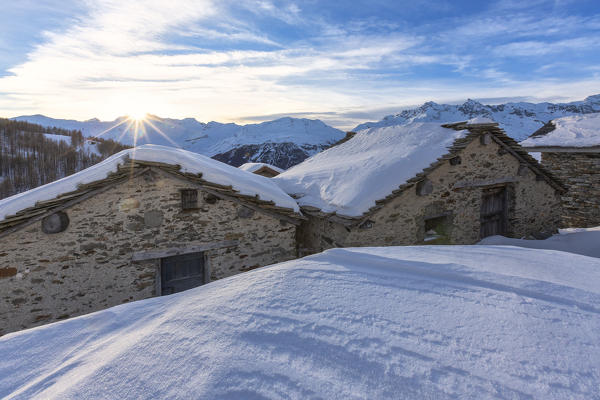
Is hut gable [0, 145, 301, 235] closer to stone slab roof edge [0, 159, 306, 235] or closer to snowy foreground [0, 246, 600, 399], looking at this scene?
stone slab roof edge [0, 159, 306, 235]

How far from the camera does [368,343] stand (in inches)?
66.5

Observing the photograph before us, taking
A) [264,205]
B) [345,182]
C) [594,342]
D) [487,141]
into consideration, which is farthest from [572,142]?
[594,342]

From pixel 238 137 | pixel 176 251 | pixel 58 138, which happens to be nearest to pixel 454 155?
pixel 176 251

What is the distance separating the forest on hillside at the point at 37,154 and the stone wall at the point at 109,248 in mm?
17291

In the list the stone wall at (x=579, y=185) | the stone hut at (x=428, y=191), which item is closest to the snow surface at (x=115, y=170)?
the stone hut at (x=428, y=191)

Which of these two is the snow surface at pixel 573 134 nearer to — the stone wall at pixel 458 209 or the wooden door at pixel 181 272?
the stone wall at pixel 458 209

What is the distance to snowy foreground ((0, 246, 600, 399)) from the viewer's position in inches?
56.2

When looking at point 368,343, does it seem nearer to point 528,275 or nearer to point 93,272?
point 528,275

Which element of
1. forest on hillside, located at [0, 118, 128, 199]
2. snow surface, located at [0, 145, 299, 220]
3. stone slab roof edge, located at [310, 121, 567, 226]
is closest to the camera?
snow surface, located at [0, 145, 299, 220]

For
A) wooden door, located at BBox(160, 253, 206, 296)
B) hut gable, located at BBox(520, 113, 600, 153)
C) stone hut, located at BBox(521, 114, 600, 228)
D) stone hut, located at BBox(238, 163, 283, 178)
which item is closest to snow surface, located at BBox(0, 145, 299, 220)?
wooden door, located at BBox(160, 253, 206, 296)

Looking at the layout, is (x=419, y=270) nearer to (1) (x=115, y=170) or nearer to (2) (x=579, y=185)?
(1) (x=115, y=170)

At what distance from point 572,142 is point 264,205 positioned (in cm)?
1128

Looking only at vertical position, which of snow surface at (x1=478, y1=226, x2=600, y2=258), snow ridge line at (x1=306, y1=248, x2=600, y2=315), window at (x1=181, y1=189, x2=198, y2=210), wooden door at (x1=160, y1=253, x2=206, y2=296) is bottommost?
wooden door at (x1=160, y1=253, x2=206, y2=296)

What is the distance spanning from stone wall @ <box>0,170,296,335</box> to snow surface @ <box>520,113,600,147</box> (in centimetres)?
1136
